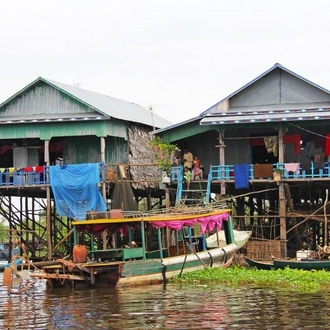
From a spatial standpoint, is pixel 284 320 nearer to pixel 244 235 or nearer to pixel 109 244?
pixel 244 235

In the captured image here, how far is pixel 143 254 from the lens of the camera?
78.1ft

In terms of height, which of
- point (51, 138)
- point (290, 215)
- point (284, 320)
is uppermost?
point (51, 138)

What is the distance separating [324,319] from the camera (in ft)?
54.5

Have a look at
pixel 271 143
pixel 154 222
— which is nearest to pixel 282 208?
→ pixel 271 143

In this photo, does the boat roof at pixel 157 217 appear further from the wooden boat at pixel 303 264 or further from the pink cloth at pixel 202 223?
the wooden boat at pixel 303 264

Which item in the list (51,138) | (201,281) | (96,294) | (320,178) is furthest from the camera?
(51,138)

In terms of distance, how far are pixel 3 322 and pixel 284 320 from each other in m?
5.65

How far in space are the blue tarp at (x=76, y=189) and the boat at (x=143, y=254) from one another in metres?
2.95

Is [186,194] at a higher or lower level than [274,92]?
lower

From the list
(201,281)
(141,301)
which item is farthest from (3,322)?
(201,281)

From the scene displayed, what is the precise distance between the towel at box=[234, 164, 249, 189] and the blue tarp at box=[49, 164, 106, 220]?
474 centimetres

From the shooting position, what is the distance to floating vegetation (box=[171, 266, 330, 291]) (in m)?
22.2

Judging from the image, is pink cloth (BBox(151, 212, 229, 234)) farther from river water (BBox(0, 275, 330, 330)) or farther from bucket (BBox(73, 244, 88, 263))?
bucket (BBox(73, 244, 88, 263))

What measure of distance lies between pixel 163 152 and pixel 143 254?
7794 mm
